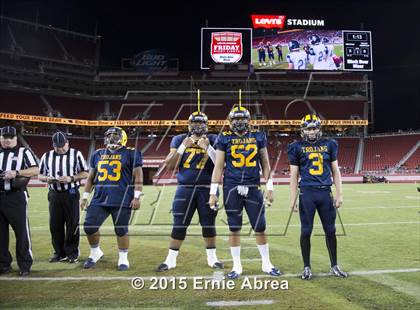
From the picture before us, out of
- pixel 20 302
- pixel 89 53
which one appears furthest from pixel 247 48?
pixel 20 302

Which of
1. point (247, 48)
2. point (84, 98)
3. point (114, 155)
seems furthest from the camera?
point (84, 98)

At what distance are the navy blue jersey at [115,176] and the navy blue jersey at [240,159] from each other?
4.13 feet

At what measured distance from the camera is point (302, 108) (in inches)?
1431

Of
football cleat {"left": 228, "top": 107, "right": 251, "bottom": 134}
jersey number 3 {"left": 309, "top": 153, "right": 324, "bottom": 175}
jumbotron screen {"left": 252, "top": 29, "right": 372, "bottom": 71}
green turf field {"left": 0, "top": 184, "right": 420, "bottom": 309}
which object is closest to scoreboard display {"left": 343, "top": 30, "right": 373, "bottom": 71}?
jumbotron screen {"left": 252, "top": 29, "right": 372, "bottom": 71}

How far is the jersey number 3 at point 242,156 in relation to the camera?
409 cm

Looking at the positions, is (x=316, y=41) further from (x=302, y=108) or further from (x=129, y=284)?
(x=129, y=284)

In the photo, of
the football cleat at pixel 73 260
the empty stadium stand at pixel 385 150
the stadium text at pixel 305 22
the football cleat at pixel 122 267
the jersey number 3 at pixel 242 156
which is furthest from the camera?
the empty stadium stand at pixel 385 150

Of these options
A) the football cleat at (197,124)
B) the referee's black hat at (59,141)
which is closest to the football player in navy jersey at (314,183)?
the football cleat at (197,124)

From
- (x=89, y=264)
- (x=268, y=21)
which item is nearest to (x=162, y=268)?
(x=89, y=264)

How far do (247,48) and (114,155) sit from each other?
84.2ft

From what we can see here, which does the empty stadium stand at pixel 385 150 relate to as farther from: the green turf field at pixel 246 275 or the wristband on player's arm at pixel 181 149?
the wristband on player's arm at pixel 181 149

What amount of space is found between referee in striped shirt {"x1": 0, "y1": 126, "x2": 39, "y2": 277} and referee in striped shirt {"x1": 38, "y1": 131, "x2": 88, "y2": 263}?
0.48 metres

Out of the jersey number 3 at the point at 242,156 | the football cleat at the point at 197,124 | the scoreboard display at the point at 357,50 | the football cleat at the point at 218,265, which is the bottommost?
the football cleat at the point at 218,265

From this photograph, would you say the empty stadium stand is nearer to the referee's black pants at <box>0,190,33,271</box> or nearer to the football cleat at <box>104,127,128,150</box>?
the football cleat at <box>104,127,128,150</box>
